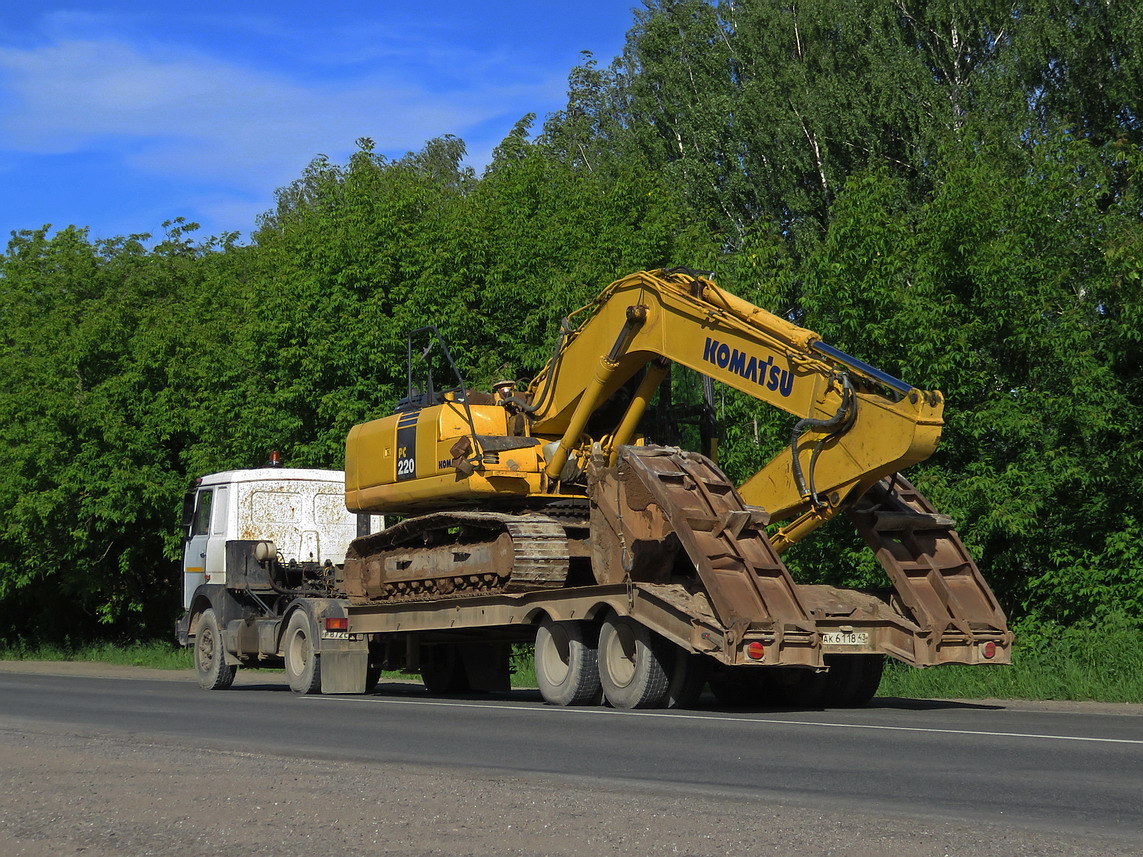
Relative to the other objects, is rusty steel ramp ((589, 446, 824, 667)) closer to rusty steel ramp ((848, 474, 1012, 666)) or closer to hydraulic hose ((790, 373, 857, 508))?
hydraulic hose ((790, 373, 857, 508))

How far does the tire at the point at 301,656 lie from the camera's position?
1962 cm

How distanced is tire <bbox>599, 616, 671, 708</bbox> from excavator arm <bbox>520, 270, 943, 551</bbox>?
6.46 feet

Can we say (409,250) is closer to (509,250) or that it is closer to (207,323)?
(509,250)

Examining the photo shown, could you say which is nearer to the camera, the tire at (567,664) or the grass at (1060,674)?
the tire at (567,664)

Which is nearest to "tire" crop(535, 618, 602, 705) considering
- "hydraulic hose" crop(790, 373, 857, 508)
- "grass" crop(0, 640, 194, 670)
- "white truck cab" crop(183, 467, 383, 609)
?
"hydraulic hose" crop(790, 373, 857, 508)

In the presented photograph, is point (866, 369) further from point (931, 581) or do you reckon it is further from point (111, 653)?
point (111, 653)

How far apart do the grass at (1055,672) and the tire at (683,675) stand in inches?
171

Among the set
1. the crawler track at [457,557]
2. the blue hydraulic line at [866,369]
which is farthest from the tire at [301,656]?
the blue hydraulic line at [866,369]

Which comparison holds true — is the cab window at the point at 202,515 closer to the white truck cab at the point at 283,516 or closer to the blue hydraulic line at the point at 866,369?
the white truck cab at the point at 283,516

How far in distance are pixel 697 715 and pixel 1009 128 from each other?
27.5 meters

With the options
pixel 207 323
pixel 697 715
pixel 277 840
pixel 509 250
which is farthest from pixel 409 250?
pixel 277 840

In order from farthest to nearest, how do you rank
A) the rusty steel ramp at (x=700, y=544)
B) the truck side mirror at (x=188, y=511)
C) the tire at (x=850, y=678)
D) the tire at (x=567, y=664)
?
the truck side mirror at (x=188, y=511) < the tire at (x=850, y=678) < the tire at (x=567, y=664) < the rusty steel ramp at (x=700, y=544)

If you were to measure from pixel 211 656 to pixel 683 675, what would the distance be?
34.3 feet

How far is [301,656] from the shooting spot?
65.8 ft
